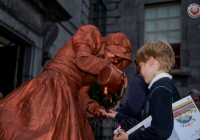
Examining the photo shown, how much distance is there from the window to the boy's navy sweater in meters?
7.99

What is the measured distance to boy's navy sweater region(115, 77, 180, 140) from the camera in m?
1.57

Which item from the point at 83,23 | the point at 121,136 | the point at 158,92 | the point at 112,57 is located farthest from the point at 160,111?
the point at 83,23

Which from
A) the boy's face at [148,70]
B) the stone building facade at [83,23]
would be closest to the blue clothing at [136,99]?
the boy's face at [148,70]

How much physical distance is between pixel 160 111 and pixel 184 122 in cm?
23

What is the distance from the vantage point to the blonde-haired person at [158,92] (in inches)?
62.1

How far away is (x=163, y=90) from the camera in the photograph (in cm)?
164

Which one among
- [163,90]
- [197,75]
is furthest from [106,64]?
[197,75]

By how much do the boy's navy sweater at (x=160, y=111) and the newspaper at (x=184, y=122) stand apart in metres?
0.05

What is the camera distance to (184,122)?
1703 mm

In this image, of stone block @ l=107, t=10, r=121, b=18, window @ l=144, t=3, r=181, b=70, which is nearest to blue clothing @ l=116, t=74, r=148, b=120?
window @ l=144, t=3, r=181, b=70

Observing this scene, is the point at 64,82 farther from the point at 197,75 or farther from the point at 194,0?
the point at 194,0

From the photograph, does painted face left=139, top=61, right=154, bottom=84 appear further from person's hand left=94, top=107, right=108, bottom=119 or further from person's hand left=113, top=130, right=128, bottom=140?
person's hand left=94, top=107, right=108, bottom=119

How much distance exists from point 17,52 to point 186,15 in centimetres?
591

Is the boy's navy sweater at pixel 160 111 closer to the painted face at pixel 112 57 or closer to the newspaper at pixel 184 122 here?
the newspaper at pixel 184 122
